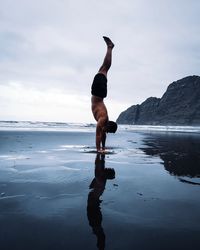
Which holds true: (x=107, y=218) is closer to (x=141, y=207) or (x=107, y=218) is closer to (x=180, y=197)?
(x=141, y=207)

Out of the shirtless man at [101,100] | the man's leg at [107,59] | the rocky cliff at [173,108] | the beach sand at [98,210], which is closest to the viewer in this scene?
the beach sand at [98,210]

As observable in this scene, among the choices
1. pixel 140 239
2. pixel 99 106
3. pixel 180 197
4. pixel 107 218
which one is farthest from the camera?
pixel 99 106

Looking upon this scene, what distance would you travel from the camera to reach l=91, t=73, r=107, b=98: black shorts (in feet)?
22.6

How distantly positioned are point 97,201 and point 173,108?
12766cm

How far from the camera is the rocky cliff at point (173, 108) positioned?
116000 millimetres

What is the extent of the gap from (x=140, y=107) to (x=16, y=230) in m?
143

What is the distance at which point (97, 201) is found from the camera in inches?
107

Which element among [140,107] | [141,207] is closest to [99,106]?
[141,207]

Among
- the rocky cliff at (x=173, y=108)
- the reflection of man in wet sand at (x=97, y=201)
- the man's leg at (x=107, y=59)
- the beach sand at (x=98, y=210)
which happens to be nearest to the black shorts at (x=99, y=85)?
the man's leg at (x=107, y=59)

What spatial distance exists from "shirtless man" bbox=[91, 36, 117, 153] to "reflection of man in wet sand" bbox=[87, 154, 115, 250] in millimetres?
2248

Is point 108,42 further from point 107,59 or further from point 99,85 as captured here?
point 99,85

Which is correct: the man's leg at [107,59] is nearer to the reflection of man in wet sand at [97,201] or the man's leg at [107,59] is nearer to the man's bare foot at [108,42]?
the man's bare foot at [108,42]

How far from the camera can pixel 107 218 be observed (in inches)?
88.0

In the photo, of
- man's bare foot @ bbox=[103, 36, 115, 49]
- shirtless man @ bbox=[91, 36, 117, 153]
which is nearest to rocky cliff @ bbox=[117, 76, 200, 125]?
man's bare foot @ bbox=[103, 36, 115, 49]
